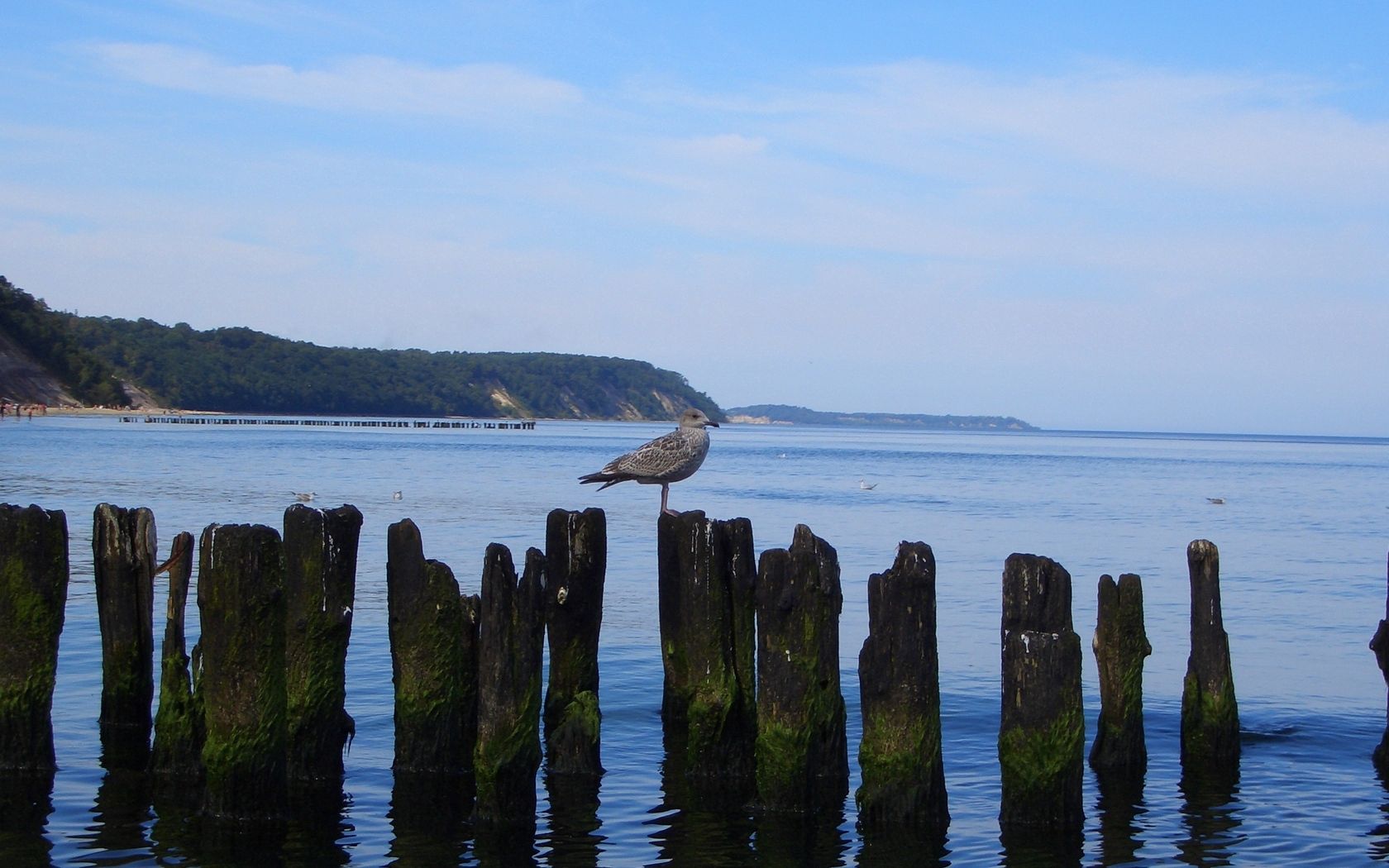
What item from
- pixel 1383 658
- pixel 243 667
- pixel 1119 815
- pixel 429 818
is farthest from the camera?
pixel 1383 658

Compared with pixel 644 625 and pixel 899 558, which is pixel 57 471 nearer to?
pixel 644 625

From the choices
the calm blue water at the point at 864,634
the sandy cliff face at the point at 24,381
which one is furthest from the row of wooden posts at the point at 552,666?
the sandy cliff face at the point at 24,381

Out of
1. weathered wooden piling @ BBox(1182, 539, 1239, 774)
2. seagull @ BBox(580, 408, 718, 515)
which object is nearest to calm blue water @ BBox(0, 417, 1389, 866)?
weathered wooden piling @ BBox(1182, 539, 1239, 774)

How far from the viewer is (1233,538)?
35031 mm

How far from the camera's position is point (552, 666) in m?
10.8

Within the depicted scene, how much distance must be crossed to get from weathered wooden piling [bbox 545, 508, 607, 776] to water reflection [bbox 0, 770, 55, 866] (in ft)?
11.4

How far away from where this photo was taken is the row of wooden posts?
881 centimetres

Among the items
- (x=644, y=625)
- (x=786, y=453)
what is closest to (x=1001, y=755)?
(x=644, y=625)

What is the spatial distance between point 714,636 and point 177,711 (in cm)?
375

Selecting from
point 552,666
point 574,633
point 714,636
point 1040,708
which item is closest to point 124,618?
point 552,666

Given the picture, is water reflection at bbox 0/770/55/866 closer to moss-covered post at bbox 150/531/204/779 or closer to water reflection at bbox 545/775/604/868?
moss-covered post at bbox 150/531/204/779

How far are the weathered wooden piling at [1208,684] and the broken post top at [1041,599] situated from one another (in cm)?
202

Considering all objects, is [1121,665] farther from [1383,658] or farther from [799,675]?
[799,675]

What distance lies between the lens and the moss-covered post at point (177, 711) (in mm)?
9852
